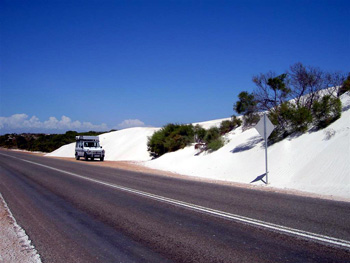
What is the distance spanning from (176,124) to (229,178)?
2117 centimetres

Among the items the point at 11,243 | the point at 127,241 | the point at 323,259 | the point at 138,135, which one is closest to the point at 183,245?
the point at 127,241

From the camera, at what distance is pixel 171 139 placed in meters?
33.8

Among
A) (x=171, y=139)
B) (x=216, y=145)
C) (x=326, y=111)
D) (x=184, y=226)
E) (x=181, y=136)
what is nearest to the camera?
(x=184, y=226)

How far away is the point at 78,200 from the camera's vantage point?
10508mm

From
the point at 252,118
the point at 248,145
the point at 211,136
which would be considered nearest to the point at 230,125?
the point at 211,136

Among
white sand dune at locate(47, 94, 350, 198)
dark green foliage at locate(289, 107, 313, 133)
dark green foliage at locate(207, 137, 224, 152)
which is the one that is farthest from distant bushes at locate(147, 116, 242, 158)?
dark green foliage at locate(289, 107, 313, 133)

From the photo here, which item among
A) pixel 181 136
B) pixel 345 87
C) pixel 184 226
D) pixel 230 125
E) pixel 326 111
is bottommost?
pixel 184 226

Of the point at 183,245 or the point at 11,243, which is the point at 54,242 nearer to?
the point at 11,243

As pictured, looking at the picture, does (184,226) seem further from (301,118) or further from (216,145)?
(216,145)

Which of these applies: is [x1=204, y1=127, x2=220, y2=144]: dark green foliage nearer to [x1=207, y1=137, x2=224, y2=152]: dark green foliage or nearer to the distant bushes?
the distant bushes

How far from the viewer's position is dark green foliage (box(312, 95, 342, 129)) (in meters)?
18.0

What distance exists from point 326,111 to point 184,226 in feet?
48.1

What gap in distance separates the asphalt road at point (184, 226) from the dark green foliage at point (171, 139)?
21500 mm

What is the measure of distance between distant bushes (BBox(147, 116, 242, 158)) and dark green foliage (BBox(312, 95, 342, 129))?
1081 cm
